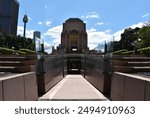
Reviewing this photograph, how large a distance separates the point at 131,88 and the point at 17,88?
11.7 feet

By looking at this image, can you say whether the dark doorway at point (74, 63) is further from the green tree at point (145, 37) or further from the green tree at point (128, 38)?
the green tree at point (128, 38)

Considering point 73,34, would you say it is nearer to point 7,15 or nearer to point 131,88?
point 7,15

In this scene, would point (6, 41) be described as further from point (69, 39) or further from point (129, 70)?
point (129, 70)

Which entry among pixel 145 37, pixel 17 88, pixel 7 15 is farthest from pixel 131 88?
pixel 7 15

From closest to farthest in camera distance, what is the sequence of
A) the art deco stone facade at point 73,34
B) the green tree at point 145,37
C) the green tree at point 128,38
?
the green tree at point 145,37, the green tree at point 128,38, the art deco stone facade at point 73,34

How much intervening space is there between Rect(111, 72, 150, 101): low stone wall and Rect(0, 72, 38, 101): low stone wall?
3.44 m

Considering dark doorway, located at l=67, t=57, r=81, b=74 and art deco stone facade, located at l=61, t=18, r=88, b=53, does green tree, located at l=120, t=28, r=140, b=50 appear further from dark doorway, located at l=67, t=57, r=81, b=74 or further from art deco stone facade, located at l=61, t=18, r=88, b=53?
dark doorway, located at l=67, t=57, r=81, b=74

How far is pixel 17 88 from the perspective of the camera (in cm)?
984

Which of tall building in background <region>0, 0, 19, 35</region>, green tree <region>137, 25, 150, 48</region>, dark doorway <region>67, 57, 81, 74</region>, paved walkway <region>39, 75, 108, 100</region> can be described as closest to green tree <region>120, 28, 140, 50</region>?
dark doorway <region>67, 57, 81, 74</region>

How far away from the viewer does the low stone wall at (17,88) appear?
8.22 meters

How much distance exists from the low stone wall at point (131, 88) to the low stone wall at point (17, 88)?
135 inches

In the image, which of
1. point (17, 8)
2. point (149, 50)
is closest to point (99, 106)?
point (149, 50)

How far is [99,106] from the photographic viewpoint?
655 cm

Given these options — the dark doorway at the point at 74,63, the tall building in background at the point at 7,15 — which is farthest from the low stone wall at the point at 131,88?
the tall building in background at the point at 7,15
